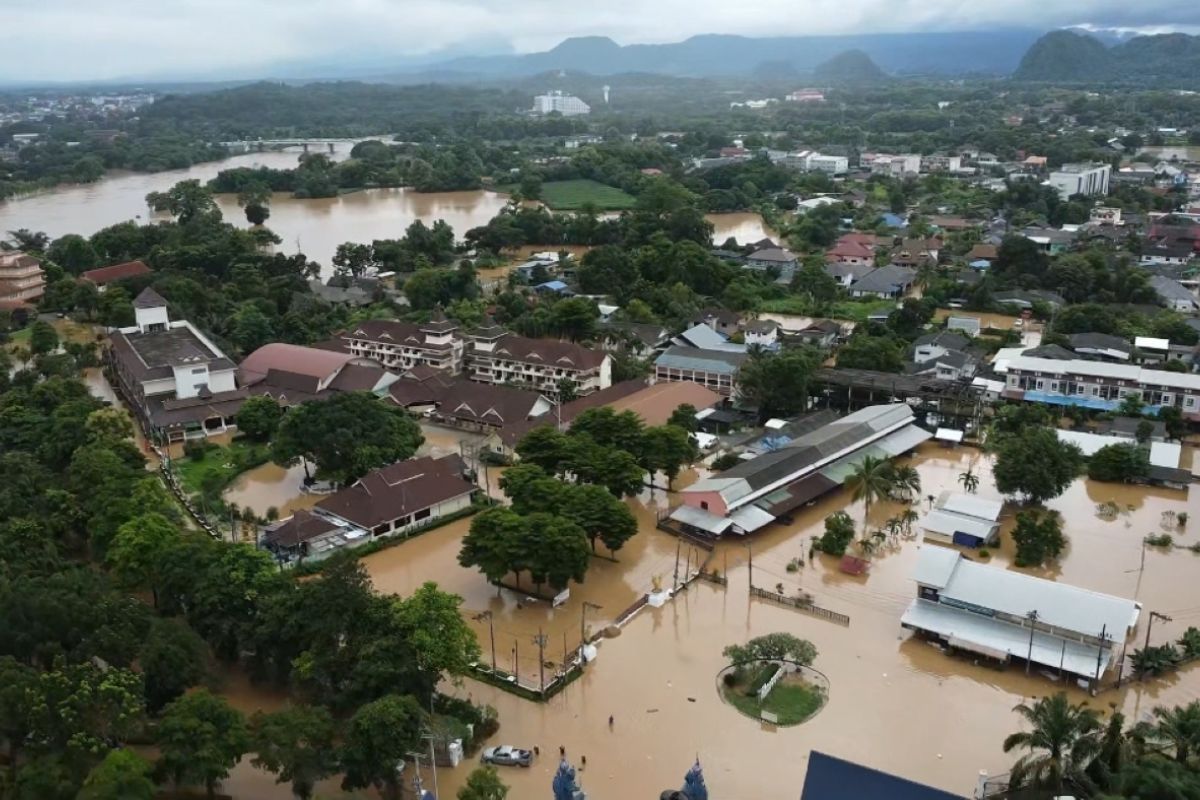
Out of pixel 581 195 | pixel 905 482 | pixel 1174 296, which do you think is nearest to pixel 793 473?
pixel 905 482

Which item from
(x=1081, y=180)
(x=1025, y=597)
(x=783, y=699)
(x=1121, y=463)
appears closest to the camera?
(x=783, y=699)

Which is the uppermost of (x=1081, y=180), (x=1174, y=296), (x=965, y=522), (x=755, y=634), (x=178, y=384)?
(x=1081, y=180)

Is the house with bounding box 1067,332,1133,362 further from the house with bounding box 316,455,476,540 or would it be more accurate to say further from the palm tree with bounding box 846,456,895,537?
the house with bounding box 316,455,476,540

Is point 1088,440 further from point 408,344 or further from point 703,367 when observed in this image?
point 408,344

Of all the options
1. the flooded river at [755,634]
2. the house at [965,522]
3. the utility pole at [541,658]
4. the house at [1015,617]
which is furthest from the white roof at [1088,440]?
the utility pole at [541,658]

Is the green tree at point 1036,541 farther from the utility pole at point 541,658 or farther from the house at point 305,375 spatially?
the house at point 305,375
